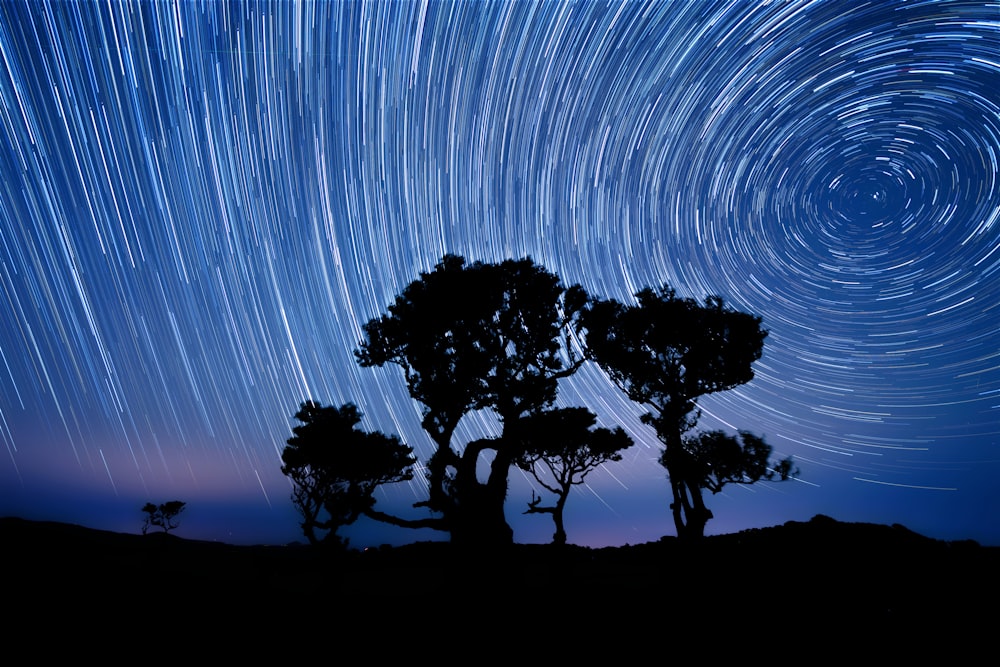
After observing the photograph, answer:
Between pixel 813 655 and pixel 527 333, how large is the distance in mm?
12500

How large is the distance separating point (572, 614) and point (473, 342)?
967 centimetres

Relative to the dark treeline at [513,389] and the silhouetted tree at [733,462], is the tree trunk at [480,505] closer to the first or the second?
the dark treeline at [513,389]

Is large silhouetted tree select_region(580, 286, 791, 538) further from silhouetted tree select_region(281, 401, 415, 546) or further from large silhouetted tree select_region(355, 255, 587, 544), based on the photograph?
silhouetted tree select_region(281, 401, 415, 546)

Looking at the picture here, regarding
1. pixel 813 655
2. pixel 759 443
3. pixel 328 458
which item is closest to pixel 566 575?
pixel 813 655

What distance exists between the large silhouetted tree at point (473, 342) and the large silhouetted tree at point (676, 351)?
196 inches

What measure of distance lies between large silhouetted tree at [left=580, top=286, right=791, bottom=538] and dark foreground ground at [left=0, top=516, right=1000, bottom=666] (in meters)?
6.79

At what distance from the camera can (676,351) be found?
2392 cm

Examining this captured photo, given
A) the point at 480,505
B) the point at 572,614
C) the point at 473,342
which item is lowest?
the point at 572,614

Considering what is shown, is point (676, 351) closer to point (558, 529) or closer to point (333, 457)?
point (558, 529)

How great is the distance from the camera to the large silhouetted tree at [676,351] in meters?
23.0

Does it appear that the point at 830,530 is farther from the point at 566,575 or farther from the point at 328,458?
the point at 328,458

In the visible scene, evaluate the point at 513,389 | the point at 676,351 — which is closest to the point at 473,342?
the point at 513,389

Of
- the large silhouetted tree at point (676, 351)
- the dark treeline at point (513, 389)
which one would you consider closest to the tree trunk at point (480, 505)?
the dark treeline at point (513, 389)

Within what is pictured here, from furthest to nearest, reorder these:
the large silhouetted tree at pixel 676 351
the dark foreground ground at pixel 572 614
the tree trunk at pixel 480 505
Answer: the large silhouetted tree at pixel 676 351, the tree trunk at pixel 480 505, the dark foreground ground at pixel 572 614
